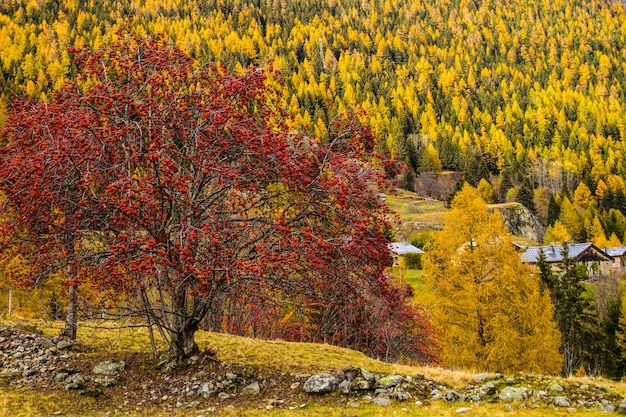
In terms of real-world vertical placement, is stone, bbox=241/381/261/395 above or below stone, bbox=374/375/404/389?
below

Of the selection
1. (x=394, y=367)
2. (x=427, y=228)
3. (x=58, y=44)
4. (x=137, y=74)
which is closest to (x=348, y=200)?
(x=137, y=74)

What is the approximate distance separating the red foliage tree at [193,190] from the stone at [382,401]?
5.74 ft

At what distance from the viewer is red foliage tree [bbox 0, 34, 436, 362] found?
25.8 feet

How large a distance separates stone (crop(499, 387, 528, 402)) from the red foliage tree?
9.92 feet

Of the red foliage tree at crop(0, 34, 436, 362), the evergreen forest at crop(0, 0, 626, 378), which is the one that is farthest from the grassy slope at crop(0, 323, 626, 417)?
the evergreen forest at crop(0, 0, 626, 378)

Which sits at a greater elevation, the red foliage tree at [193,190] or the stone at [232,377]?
the red foliage tree at [193,190]

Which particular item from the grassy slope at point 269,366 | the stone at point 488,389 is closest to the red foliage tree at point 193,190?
the grassy slope at point 269,366

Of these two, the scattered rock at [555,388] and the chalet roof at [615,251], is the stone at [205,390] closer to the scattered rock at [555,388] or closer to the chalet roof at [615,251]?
the scattered rock at [555,388]

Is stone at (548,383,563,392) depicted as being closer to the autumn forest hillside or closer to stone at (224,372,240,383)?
stone at (224,372,240,383)

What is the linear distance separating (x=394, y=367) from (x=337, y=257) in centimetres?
600

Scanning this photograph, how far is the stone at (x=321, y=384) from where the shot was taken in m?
9.29

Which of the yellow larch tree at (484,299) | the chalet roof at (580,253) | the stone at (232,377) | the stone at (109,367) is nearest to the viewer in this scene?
the stone at (232,377)

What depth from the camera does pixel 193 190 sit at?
976 centimetres

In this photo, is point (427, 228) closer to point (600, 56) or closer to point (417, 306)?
point (417, 306)
